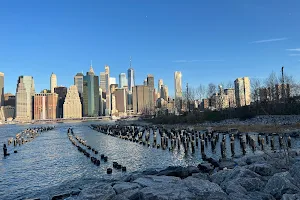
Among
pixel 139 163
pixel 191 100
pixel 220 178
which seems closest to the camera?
pixel 220 178

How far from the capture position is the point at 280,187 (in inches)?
420

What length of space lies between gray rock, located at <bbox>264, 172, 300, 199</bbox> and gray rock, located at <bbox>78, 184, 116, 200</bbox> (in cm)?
665

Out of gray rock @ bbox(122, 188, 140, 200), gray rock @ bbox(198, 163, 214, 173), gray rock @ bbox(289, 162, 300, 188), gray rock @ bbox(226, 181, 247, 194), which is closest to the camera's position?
gray rock @ bbox(226, 181, 247, 194)

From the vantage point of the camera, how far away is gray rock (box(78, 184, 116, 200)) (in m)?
11.6

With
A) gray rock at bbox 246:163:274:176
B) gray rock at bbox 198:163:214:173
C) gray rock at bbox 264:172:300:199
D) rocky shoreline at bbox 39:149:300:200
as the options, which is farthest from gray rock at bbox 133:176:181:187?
gray rock at bbox 198:163:214:173

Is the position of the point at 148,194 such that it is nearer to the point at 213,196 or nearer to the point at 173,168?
the point at 213,196

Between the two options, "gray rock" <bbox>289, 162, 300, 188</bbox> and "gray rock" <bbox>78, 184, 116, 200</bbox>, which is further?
"gray rock" <bbox>78, 184, 116, 200</bbox>

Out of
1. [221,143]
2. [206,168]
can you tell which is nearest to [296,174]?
[206,168]

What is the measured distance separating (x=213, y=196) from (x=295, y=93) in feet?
256

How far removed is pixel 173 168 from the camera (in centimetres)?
1855

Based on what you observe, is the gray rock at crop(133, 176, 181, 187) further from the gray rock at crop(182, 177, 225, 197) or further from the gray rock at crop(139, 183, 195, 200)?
the gray rock at crop(139, 183, 195, 200)

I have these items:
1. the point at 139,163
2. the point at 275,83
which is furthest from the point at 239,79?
the point at 139,163

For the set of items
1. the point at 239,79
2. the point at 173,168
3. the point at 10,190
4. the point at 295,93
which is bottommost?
the point at 10,190

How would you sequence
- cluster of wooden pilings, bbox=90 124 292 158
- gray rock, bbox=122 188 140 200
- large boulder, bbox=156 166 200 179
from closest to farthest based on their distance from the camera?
gray rock, bbox=122 188 140 200, large boulder, bbox=156 166 200 179, cluster of wooden pilings, bbox=90 124 292 158
